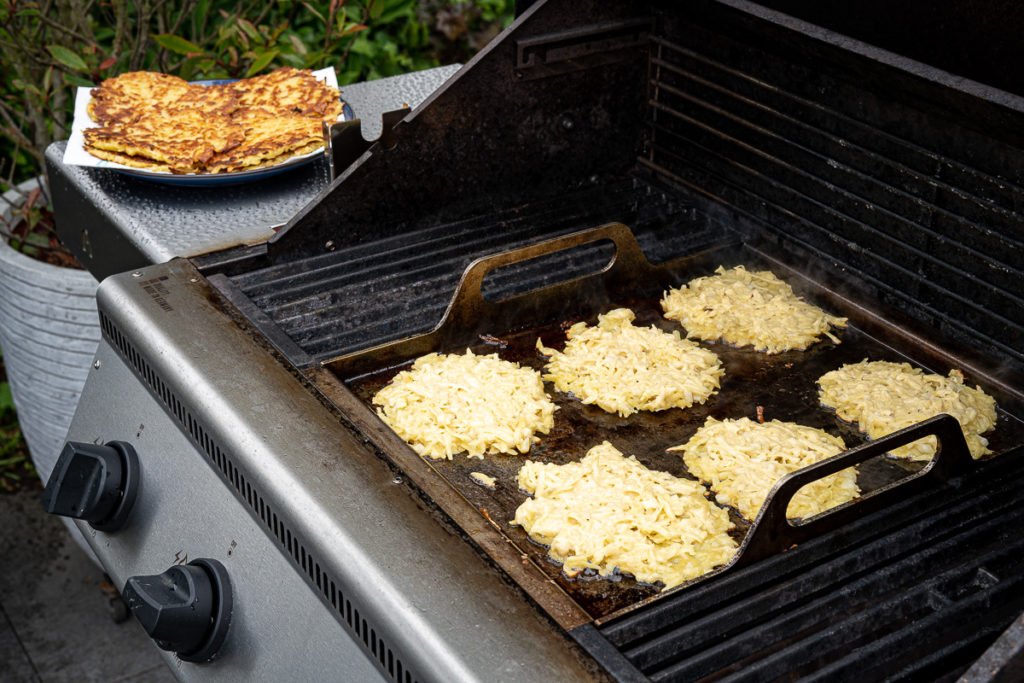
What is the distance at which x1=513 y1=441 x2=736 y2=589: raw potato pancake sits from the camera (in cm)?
162

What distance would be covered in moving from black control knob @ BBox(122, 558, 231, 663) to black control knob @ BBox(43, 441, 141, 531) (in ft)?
0.85

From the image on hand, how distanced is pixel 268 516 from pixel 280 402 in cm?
22

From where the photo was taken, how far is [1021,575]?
1508 mm

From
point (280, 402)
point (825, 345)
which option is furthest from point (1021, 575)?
point (280, 402)

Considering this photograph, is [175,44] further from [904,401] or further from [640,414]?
[904,401]

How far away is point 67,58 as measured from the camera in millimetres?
3299

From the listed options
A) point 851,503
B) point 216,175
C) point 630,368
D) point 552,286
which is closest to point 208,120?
point 216,175

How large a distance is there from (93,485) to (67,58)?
77.4 inches

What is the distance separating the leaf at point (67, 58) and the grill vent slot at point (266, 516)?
5.13 ft

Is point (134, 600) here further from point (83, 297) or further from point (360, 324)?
point (83, 297)

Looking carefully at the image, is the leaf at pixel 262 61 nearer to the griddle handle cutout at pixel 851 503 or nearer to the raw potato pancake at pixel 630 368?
the raw potato pancake at pixel 630 368

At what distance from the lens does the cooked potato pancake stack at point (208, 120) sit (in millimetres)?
2566

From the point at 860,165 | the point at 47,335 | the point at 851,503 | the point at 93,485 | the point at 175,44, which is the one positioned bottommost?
the point at 47,335

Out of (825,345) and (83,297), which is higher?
(825,345)
